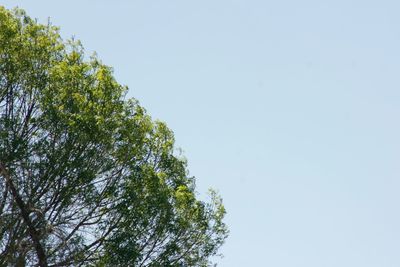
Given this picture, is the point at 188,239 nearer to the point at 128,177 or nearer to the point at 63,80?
the point at 128,177

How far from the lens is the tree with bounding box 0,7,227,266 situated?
2725 centimetres

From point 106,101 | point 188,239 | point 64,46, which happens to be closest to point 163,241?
point 188,239

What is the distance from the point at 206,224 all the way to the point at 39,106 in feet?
26.8

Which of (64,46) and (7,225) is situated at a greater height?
(64,46)

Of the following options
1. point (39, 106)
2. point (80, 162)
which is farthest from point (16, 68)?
point (80, 162)

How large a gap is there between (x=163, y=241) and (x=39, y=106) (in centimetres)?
659

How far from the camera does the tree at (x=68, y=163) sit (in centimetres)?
2725

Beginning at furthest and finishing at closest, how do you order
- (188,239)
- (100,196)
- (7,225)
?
(188,239) < (100,196) < (7,225)

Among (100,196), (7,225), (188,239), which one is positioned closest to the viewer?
(7,225)

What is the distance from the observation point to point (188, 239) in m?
31.7

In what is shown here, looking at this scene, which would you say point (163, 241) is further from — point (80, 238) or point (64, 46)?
point (64, 46)

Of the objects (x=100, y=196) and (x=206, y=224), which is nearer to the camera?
(x=100, y=196)

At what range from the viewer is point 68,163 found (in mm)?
27594

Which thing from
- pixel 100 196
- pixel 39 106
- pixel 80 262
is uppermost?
pixel 39 106
